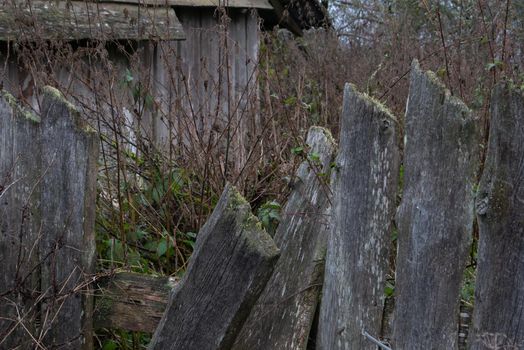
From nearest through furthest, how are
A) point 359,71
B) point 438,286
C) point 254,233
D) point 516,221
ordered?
1. point 516,221
2. point 438,286
3. point 254,233
4. point 359,71

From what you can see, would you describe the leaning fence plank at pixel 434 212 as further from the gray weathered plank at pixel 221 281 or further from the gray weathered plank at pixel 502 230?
the gray weathered plank at pixel 221 281

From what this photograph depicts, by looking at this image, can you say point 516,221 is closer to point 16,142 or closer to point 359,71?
point 16,142

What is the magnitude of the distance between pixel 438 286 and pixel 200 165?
1682mm

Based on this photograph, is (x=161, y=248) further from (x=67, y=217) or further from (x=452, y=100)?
(x=452, y=100)

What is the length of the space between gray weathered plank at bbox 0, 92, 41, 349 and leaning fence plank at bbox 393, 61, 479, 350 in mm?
1409

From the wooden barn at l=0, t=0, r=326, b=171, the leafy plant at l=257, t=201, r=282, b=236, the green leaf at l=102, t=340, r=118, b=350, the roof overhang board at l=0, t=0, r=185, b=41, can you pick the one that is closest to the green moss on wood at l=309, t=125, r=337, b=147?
the leafy plant at l=257, t=201, r=282, b=236

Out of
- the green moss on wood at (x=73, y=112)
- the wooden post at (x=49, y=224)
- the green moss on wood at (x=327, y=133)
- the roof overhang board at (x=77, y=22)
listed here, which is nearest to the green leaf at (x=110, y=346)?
the wooden post at (x=49, y=224)

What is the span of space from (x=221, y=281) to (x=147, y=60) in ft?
14.7

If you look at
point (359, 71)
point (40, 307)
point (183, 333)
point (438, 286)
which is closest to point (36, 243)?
point (40, 307)

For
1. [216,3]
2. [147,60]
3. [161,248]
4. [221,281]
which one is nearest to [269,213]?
[221,281]

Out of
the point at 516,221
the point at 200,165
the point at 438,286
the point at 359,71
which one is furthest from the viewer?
the point at 359,71

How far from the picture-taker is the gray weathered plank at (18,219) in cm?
274

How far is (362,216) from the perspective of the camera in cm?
228

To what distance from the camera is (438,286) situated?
6.77 ft
